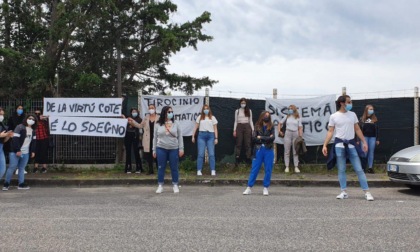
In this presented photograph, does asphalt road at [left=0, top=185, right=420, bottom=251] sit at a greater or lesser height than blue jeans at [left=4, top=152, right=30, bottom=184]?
lesser

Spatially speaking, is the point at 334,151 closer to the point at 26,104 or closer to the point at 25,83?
the point at 26,104

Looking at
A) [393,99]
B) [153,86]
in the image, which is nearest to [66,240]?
[393,99]

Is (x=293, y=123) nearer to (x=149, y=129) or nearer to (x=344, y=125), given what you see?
(x=344, y=125)

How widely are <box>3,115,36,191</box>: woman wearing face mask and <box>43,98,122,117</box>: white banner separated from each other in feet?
6.79

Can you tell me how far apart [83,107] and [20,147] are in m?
2.84

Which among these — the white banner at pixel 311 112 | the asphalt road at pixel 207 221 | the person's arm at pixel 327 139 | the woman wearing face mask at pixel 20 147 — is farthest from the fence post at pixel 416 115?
the woman wearing face mask at pixel 20 147

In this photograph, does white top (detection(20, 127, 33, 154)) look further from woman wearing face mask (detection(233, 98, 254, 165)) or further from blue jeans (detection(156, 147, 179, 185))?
woman wearing face mask (detection(233, 98, 254, 165))

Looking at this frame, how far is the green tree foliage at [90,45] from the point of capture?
577 inches

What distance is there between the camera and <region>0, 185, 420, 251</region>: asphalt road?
4734 mm

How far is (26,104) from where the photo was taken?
11.6m

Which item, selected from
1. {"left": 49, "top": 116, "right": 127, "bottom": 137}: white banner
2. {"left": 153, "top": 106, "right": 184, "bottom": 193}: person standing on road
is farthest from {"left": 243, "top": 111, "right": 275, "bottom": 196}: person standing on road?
{"left": 49, "top": 116, "right": 127, "bottom": 137}: white banner

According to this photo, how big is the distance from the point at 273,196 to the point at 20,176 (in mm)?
5585

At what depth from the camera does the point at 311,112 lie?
1202 centimetres

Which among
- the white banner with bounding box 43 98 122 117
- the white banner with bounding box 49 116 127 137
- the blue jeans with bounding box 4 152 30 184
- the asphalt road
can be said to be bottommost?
the asphalt road
